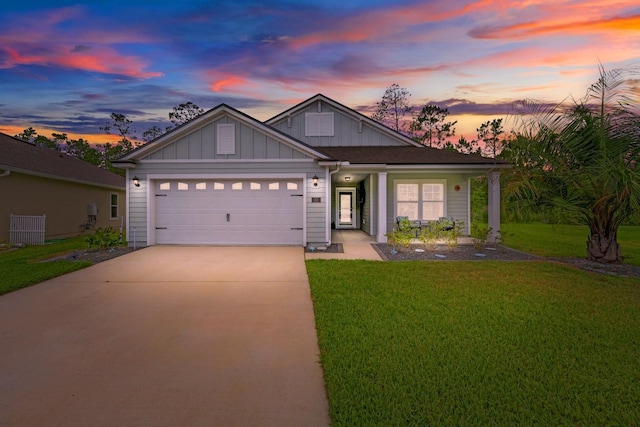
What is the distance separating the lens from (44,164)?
48.9ft

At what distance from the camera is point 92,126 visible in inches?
1420

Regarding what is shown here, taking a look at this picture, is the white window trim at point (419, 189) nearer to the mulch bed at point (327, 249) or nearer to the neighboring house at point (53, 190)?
the mulch bed at point (327, 249)

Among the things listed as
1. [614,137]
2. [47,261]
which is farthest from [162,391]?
[614,137]

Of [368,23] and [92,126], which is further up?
[92,126]

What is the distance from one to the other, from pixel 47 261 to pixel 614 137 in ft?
47.8

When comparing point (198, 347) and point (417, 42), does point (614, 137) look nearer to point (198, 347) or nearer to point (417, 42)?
point (417, 42)

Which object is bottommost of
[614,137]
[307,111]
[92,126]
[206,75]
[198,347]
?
[198,347]

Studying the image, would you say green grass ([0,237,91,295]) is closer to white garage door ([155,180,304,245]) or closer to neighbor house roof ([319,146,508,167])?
white garage door ([155,180,304,245])

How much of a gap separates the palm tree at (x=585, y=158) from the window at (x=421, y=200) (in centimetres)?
497

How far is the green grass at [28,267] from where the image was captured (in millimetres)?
6347

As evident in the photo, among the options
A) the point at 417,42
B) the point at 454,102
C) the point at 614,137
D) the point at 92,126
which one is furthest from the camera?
the point at 92,126

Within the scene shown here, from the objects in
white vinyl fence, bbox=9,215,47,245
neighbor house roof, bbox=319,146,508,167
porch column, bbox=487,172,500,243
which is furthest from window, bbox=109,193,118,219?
porch column, bbox=487,172,500,243

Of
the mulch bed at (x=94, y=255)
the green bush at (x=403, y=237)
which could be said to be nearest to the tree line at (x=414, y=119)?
the green bush at (x=403, y=237)

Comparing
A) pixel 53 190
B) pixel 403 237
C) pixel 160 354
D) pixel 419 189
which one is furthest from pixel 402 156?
pixel 53 190
